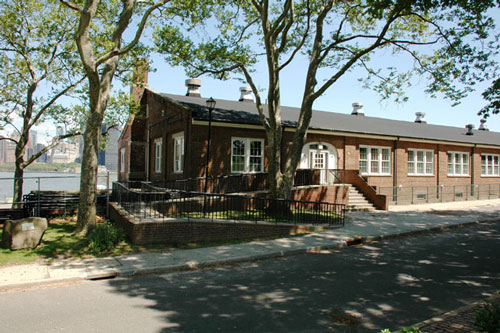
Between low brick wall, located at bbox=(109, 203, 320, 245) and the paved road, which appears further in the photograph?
low brick wall, located at bbox=(109, 203, 320, 245)

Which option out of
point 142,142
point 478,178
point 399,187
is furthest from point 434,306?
point 478,178

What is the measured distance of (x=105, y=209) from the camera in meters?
17.1

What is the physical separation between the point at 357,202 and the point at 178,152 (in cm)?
1080

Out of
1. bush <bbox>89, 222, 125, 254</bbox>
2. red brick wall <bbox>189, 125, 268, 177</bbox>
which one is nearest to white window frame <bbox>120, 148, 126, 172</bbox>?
red brick wall <bbox>189, 125, 268, 177</bbox>

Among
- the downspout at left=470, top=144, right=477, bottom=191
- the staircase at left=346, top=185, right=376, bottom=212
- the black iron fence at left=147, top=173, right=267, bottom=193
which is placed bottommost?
the staircase at left=346, top=185, right=376, bottom=212

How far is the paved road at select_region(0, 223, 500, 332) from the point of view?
209 inches

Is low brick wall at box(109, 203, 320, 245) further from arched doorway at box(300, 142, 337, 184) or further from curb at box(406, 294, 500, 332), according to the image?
arched doorway at box(300, 142, 337, 184)

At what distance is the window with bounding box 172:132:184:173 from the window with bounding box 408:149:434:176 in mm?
16654

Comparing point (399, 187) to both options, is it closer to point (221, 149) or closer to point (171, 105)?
point (221, 149)

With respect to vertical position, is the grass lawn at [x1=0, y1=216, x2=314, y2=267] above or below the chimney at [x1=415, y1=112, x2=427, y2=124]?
below

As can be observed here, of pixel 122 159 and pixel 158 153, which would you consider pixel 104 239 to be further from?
pixel 122 159

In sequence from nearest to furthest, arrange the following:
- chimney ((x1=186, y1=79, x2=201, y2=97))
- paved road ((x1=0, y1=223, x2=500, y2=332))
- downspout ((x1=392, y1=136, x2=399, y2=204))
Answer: paved road ((x1=0, y1=223, x2=500, y2=332)), downspout ((x1=392, y1=136, x2=399, y2=204)), chimney ((x1=186, y1=79, x2=201, y2=97))

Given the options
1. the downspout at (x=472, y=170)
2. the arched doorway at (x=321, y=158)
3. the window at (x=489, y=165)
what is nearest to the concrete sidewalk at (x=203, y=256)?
the arched doorway at (x=321, y=158)

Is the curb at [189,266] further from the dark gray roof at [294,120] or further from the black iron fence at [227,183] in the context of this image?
the dark gray roof at [294,120]
